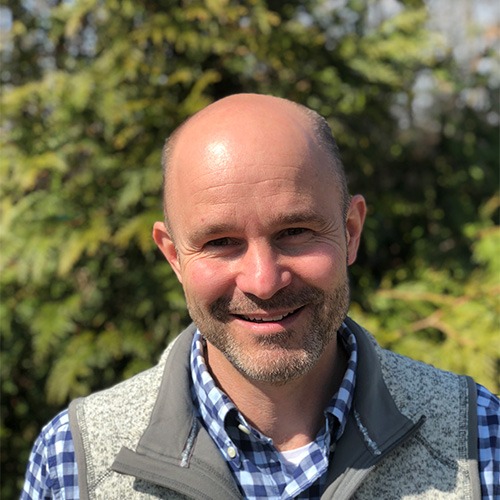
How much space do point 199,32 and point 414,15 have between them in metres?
1.09

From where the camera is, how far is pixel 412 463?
1549mm

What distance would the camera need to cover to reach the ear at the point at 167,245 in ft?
5.51

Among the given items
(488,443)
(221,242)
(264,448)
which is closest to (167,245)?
(221,242)

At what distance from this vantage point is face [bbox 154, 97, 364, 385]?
1448 mm

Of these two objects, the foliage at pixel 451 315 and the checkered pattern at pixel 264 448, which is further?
the foliage at pixel 451 315

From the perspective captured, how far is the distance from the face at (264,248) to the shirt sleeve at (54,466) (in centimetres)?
39

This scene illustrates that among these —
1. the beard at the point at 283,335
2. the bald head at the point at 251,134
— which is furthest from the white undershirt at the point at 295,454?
the bald head at the point at 251,134

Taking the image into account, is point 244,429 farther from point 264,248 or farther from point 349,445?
point 264,248

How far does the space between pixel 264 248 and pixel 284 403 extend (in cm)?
36

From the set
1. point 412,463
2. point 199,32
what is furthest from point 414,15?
point 412,463

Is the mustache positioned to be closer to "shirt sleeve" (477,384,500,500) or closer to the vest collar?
the vest collar

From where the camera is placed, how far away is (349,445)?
1.54 meters

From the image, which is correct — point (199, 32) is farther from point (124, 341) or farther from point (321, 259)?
point (321, 259)

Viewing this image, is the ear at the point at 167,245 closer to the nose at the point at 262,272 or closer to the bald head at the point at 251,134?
the bald head at the point at 251,134
